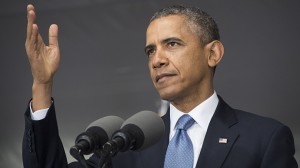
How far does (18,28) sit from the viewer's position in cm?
330

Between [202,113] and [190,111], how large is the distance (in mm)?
49

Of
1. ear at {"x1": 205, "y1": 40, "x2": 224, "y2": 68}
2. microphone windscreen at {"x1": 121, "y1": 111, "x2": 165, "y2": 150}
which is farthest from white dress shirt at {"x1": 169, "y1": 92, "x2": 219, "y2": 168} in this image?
microphone windscreen at {"x1": 121, "y1": 111, "x2": 165, "y2": 150}

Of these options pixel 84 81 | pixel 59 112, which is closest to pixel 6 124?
pixel 59 112

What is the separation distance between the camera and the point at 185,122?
188 centimetres

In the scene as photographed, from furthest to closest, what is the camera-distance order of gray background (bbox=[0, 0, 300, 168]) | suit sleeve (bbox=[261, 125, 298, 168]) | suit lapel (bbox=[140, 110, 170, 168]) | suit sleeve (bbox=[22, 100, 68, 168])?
gray background (bbox=[0, 0, 300, 168]), suit lapel (bbox=[140, 110, 170, 168]), suit sleeve (bbox=[261, 125, 298, 168]), suit sleeve (bbox=[22, 100, 68, 168])

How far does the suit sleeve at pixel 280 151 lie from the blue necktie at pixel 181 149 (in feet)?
0.88

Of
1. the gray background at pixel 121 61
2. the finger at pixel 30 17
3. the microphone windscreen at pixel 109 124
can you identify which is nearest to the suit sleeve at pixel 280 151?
the microphone windscreen at pixel 109 124

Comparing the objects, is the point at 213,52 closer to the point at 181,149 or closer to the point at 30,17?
the point at 181,149

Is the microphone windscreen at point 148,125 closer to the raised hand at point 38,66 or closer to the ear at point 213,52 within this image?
the raised hand at point 38,66

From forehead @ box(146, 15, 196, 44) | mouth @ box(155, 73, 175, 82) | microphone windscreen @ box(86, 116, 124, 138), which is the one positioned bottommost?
microphone windscreen @ box(86, 116, 124, 138)

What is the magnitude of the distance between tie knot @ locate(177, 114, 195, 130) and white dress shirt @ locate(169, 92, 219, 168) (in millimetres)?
13

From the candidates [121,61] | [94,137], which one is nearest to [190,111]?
[94,137]

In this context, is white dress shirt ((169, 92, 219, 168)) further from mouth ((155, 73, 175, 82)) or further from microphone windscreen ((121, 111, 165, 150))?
microphone windscreen ((121, 111, 165, 150))

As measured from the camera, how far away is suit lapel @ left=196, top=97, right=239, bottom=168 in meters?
1.75
